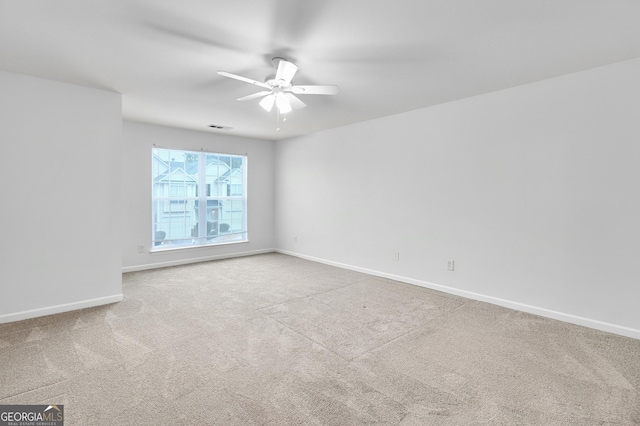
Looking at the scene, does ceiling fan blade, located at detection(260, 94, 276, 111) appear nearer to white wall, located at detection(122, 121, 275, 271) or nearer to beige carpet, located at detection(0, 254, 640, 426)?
beige carpet, located at detection(0, 254, 640, 426)

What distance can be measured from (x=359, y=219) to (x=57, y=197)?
3729 mm

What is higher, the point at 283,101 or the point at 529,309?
the point at 283,101

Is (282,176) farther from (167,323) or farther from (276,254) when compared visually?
(167,323)

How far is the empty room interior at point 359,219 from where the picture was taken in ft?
6.25

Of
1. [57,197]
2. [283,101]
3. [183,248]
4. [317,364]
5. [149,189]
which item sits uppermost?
[283,101]

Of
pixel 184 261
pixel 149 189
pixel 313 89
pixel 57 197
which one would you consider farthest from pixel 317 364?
pixel 149 189

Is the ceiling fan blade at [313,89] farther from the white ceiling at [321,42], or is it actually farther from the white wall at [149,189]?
the white wall at [149,189]

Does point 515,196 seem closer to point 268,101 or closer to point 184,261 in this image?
point 268,101

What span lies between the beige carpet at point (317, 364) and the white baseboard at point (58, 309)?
98mm

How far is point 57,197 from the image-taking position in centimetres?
317

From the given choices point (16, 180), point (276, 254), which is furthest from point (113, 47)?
point (276, 254)

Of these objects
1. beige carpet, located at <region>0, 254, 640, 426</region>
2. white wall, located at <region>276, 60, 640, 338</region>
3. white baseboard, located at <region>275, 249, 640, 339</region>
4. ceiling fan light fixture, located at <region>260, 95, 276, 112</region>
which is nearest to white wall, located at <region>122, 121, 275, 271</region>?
beige carpet, located at <region>0, 254, 640, 426</region>

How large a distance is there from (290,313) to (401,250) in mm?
1919

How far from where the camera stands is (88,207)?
132 inches
